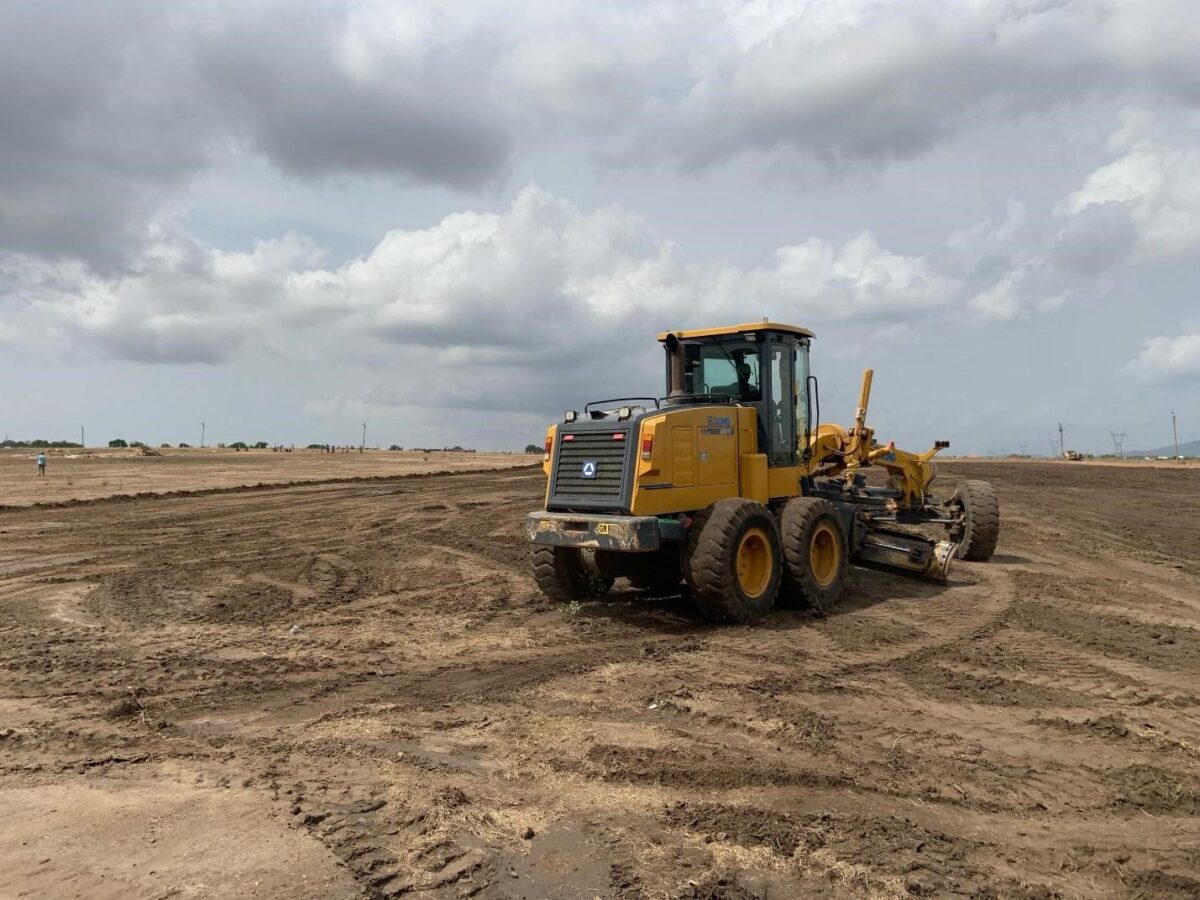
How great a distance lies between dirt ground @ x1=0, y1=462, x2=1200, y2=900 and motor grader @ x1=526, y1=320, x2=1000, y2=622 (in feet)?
1.46

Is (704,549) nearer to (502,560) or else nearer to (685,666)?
(685,666)

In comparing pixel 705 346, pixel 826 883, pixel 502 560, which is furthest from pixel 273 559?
pixel 826 883

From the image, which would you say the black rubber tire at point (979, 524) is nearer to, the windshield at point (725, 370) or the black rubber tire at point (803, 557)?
the black rubber tire at point (803, 557)

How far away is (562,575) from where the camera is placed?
985 centimetres

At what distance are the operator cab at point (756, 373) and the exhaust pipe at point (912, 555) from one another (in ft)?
5.57

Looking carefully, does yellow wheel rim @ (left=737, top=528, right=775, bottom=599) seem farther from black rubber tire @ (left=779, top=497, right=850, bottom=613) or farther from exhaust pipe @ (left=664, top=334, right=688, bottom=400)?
exhaust pipe @ (left=664, top=334, right=688, bottom=400)

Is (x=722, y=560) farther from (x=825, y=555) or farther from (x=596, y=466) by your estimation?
(x=825, y=555)

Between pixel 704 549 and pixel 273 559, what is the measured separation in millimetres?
7937

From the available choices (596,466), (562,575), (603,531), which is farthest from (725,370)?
(562,575)

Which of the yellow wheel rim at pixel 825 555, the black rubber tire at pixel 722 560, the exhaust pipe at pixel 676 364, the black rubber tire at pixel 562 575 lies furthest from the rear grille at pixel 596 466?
the yellow wheel rim at pixel 825 555

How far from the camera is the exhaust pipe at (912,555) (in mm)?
10961

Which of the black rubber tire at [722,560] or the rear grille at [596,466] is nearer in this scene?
the black rubber tire at [722,560]

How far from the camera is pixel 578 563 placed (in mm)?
9984

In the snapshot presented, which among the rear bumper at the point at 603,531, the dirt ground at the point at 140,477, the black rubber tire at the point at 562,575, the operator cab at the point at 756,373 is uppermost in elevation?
the operator cab at the point at 756,373
